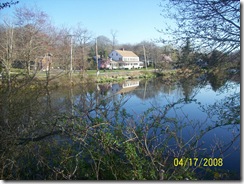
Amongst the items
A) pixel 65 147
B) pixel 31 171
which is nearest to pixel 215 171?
pixel 65 147

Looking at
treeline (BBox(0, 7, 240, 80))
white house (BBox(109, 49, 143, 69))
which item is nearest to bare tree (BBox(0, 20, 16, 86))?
treeline (BBox(0, 7, 240, 80))

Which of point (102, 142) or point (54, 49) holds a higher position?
point (54, 49)

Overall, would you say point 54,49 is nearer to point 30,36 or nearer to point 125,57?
point 30,36

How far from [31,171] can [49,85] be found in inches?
33.6

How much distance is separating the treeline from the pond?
9.2 inches

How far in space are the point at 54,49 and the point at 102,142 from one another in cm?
151

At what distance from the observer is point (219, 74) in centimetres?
206

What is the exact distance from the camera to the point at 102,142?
166cm

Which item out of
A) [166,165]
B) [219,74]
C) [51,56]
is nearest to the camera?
[166,165]

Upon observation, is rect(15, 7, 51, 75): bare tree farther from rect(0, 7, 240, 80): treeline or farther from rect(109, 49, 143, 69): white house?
rect(109, 49, 143, 69): white house

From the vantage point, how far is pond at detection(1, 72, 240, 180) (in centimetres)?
161

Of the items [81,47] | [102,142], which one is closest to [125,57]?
[81,47]

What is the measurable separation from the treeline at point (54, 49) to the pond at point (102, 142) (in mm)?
233

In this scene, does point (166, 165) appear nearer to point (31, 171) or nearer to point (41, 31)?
point (31, 171)
